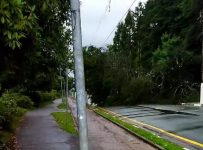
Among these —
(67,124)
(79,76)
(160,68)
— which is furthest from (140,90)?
(79,76)

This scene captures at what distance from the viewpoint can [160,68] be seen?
57281mm

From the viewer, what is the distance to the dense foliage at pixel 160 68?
51688 millimetres

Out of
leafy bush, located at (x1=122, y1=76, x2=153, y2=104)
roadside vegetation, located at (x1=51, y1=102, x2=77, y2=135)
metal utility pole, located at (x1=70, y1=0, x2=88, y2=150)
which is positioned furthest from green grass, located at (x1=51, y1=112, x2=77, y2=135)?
leafy bush, located at (x1=122, y1=76, x2=153, y2=104)

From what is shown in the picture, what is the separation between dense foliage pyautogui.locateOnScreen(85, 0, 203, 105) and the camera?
5169cm

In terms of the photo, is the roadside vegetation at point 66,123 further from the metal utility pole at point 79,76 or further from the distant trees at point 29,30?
the metal utility pole at point 79,76

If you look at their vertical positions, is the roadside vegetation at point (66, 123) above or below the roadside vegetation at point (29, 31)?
below

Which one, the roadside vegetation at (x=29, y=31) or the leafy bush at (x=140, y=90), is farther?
the leafy bush at (x=140, y=90)

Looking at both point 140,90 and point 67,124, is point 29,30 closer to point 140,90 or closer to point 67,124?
point 67,124

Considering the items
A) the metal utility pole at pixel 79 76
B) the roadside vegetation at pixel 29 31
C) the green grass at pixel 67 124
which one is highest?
the roadside vegetation at pixel 29 31

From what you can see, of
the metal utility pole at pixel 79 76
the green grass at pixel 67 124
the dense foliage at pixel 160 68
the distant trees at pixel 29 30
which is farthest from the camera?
the dense foliage at pixel 160 68

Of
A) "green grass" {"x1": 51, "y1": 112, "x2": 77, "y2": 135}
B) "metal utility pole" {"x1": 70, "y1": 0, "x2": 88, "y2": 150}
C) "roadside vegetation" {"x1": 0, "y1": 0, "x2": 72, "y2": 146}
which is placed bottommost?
"green grass" {"x1": 51, "y1": 112, "x2": 77, "y2": 135}

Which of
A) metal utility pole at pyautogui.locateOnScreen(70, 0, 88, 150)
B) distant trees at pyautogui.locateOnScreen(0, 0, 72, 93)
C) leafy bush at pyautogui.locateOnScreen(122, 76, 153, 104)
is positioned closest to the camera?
metal utility pole at pyautogui.locateOnScreen(70, 0, 88, 150)

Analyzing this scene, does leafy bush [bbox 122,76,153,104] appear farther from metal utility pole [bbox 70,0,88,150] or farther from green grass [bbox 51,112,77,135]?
metal utility pole [bbox 70,0,88,150]

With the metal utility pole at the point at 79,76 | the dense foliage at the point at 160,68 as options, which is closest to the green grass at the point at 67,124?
the metal utility pole at the point at 79,76
